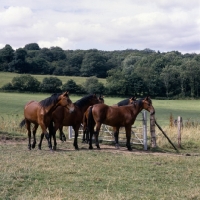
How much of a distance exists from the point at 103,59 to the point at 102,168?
89.6m

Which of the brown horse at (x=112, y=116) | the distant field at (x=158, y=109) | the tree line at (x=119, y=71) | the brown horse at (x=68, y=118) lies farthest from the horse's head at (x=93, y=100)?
the tree line at (x=119, y=71)

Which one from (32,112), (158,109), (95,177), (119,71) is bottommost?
(158,109)

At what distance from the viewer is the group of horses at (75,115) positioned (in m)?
11.0

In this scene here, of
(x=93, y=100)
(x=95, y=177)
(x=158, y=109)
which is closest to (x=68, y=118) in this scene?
(x=93, y=100)

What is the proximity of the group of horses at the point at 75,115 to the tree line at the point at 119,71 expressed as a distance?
1844 inches

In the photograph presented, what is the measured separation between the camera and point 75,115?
476 inches

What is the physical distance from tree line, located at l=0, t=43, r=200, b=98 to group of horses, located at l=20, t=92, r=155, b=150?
1844 inches

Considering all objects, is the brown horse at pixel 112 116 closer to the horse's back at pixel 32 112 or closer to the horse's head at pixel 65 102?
the horse's head at pixel 65 102

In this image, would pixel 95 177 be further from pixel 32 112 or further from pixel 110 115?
pixel 110 115

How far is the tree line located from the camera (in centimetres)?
6328

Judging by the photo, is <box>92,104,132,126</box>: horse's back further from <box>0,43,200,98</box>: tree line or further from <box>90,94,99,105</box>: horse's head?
<box>0,43,200,98</box>: tree line

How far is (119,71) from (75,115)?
6115 cm

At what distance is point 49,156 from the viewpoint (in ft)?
31.2

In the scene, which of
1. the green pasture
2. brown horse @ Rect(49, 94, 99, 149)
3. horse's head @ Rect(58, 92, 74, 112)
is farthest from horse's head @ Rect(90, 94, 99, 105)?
the green pasture
